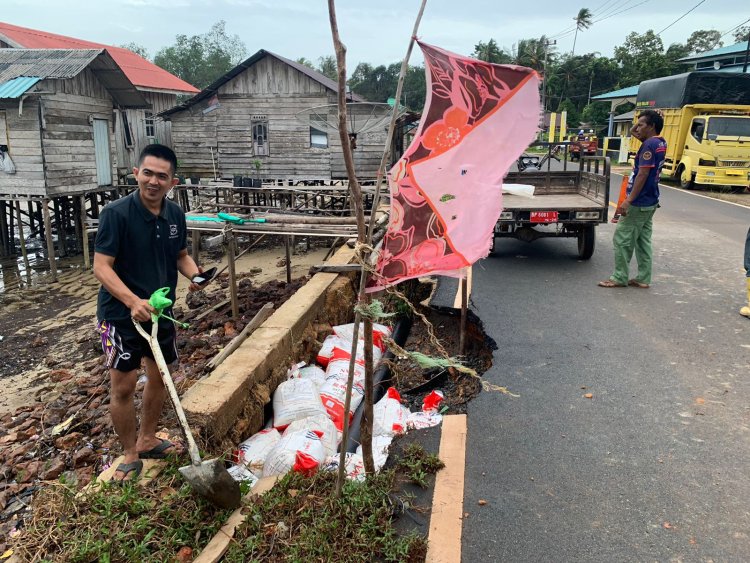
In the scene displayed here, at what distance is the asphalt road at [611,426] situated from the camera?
8.96ft

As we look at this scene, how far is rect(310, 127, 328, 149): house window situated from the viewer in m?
18.0

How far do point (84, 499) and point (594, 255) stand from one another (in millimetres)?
8059

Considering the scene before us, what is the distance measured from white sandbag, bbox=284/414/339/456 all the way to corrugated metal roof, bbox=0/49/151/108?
12.4 meters

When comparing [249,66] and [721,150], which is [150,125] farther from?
[721,150]

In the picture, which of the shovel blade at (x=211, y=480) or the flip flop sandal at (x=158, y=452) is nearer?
the shovel blade at (x=211, y=480)

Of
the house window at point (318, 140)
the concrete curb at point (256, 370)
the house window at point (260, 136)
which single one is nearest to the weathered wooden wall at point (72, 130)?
the house window at point (260, 136)

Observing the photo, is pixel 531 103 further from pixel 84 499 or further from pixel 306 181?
pixel 306 181

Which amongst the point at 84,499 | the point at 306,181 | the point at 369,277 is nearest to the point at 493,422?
the point at 369,277

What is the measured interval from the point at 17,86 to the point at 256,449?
12256mm

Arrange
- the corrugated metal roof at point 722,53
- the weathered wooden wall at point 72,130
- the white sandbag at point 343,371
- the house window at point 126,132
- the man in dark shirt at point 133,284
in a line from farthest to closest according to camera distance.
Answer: the corrugated metal roof at point 722,53
the house window at point 126,132
the weathered wooden wall at point 72,130
the white sandbag at point 343,371
the man in dark shirt at point 133,284

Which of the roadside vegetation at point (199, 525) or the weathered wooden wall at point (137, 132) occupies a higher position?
the weathered wooden wall at point (137, 132)

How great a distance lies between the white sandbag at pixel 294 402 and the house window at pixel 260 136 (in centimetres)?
1559

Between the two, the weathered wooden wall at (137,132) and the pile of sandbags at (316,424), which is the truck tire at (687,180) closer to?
Result: the pile of sandbags at (316,424)

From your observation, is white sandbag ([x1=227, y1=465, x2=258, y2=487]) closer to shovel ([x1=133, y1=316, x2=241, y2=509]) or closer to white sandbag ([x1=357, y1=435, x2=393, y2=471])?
shovel ([x1=133, y1=316, x2=241, y2=509])
